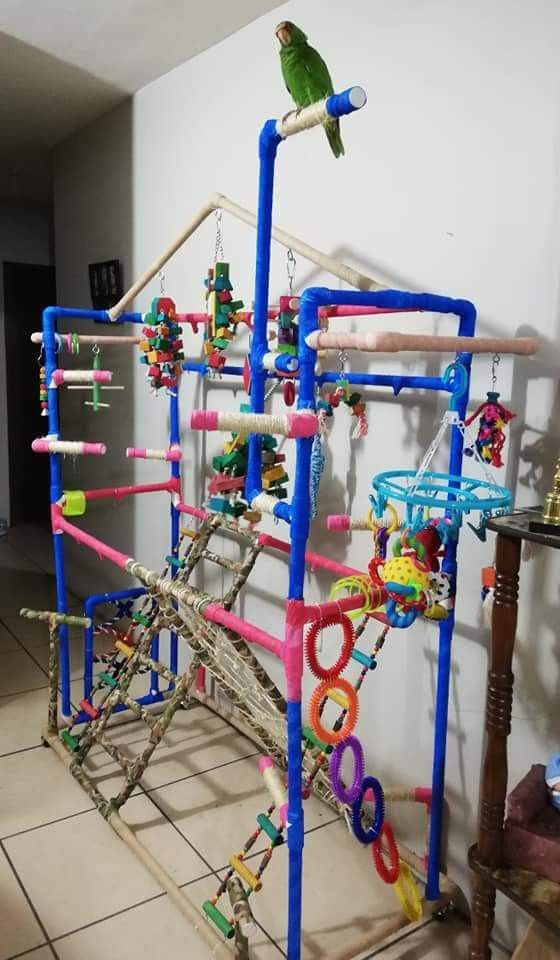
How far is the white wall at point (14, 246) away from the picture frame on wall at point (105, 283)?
1.83 meters

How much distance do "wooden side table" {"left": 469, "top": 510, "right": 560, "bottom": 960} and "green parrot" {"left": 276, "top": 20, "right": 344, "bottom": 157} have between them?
0.67 metres

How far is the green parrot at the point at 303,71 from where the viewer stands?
1093 millimetres

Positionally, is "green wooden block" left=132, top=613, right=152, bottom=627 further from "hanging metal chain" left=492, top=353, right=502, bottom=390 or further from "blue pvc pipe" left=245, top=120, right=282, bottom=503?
"hanging metal chain" left=492, top=353, right=502, bottom=390

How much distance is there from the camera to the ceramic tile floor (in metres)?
1.45

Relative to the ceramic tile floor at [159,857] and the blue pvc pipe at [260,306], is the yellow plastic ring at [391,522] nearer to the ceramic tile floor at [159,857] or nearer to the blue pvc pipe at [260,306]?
the blue pvc pipe at [260,306]

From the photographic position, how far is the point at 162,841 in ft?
5.68

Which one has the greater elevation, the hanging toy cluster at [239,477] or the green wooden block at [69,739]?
the hanging toy cluster at [239,477]

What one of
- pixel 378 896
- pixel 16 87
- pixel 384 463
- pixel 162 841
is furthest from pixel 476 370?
pixel 16 87

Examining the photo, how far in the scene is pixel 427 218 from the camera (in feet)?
4.91

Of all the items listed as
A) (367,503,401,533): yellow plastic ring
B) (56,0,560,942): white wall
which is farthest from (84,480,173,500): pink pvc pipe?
(367,503,401,533): yellow plastic ring

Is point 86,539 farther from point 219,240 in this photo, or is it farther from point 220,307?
point 219,240

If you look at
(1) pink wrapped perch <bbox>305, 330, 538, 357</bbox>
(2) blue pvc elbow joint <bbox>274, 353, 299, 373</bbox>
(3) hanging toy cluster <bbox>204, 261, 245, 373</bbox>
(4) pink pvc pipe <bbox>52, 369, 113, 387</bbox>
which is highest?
(3) hanging toy cluster <bbox>204, 261, 245, 373</bbox>

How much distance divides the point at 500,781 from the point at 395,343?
0.72m

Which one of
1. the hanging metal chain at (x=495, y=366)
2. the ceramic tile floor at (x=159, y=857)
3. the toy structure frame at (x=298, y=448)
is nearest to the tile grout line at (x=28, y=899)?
the ceramic tile floor at (x=159, y=857)
